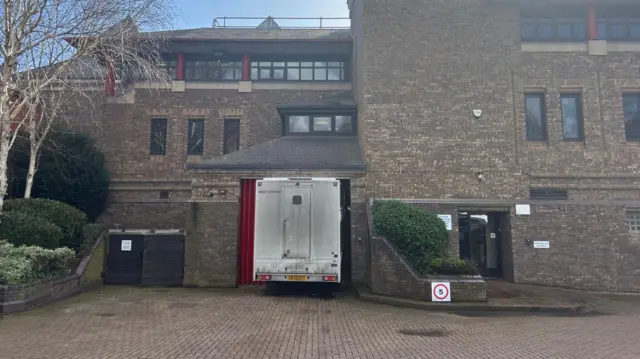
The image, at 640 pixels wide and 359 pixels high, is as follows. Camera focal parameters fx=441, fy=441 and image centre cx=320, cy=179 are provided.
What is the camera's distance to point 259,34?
21625 mm

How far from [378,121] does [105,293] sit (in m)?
9.86

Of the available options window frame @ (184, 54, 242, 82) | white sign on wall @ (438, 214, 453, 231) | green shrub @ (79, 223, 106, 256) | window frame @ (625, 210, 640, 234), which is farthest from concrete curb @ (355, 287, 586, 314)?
window frame @ (184, 54, 242, 82)

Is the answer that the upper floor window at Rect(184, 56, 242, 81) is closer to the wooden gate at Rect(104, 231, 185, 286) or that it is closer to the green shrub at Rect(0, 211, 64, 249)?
the wooden gate at Rect(104, 231, 185, 286)

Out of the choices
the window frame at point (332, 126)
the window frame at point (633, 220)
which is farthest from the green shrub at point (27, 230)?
the window frame at point (633, 220)

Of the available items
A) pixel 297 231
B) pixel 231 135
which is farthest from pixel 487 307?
pixel 231 135

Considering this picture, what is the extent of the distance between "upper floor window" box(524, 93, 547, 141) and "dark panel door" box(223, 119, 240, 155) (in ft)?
38.7

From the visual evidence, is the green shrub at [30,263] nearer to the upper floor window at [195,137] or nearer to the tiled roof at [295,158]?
the tiled roof at [295,158]

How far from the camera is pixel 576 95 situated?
15453 mm

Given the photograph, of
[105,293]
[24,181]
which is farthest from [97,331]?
[24,181]

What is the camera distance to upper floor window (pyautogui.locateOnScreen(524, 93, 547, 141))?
15.3 meters

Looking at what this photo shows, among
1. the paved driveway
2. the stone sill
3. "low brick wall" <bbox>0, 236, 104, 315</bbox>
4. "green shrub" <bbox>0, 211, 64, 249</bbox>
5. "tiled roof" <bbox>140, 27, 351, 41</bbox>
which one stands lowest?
the paved driveway

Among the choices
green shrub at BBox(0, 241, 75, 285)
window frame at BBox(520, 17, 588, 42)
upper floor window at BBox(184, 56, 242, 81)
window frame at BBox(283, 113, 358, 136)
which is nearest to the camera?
green shrub at BBox(0, 241, 75, 285)

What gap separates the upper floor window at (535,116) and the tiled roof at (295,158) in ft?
19.6

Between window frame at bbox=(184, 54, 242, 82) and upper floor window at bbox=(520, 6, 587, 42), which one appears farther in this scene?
window frame at bbox=(184, 54, 242, 82)
